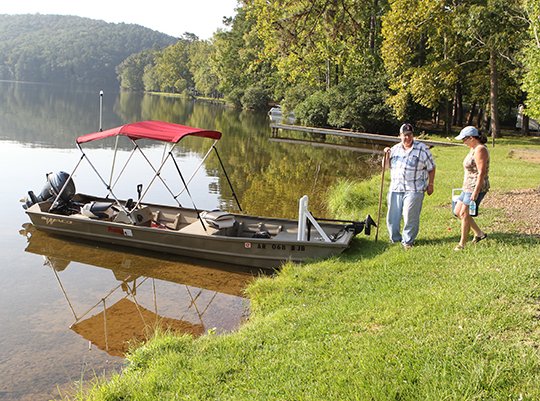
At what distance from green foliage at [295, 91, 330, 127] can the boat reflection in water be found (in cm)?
3285

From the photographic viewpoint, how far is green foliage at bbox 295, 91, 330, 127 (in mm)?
43406

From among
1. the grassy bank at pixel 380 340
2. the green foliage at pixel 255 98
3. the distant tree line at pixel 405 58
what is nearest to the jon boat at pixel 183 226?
the grassy bank at pixel 380 340

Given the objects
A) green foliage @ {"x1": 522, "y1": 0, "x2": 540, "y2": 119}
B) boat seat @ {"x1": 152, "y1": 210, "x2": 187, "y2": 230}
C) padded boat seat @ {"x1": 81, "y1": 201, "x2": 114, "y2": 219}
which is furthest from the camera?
green foliage @ {"x1": 522, "y1": 0, "x2": 540, "y2": 119}

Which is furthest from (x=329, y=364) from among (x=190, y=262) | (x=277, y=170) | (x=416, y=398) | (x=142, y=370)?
(x=277, y=170)

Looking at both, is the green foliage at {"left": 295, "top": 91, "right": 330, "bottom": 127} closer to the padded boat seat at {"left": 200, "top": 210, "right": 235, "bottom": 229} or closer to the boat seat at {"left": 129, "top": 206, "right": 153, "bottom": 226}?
the boat seat at {"left": 129, "top": 206, "right": 153, "bottom": 226}

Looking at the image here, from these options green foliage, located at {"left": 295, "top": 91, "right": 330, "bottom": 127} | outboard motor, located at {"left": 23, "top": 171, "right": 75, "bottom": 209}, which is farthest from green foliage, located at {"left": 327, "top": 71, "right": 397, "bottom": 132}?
outboard motor, located at {"left": 23, "top": 171, "right": 75, "bottom": 209}

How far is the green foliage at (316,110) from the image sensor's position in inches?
1709

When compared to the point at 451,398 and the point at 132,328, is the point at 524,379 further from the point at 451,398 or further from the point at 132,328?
the point at 132,328

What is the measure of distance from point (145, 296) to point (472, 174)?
6.41 meters

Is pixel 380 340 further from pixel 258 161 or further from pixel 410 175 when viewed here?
pixel 258 161

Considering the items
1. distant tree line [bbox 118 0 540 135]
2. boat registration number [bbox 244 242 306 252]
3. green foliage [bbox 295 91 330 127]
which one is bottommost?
boat registration number [bbox 244 242 306 252]

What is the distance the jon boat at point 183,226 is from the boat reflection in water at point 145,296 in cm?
39

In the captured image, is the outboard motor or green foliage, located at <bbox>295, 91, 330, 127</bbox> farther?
green foliage, located at <bbox>295, 91, 330, 127</bbox>

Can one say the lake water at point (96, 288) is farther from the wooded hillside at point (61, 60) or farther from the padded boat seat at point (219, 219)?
the wooded hillside at point (61, 60)
